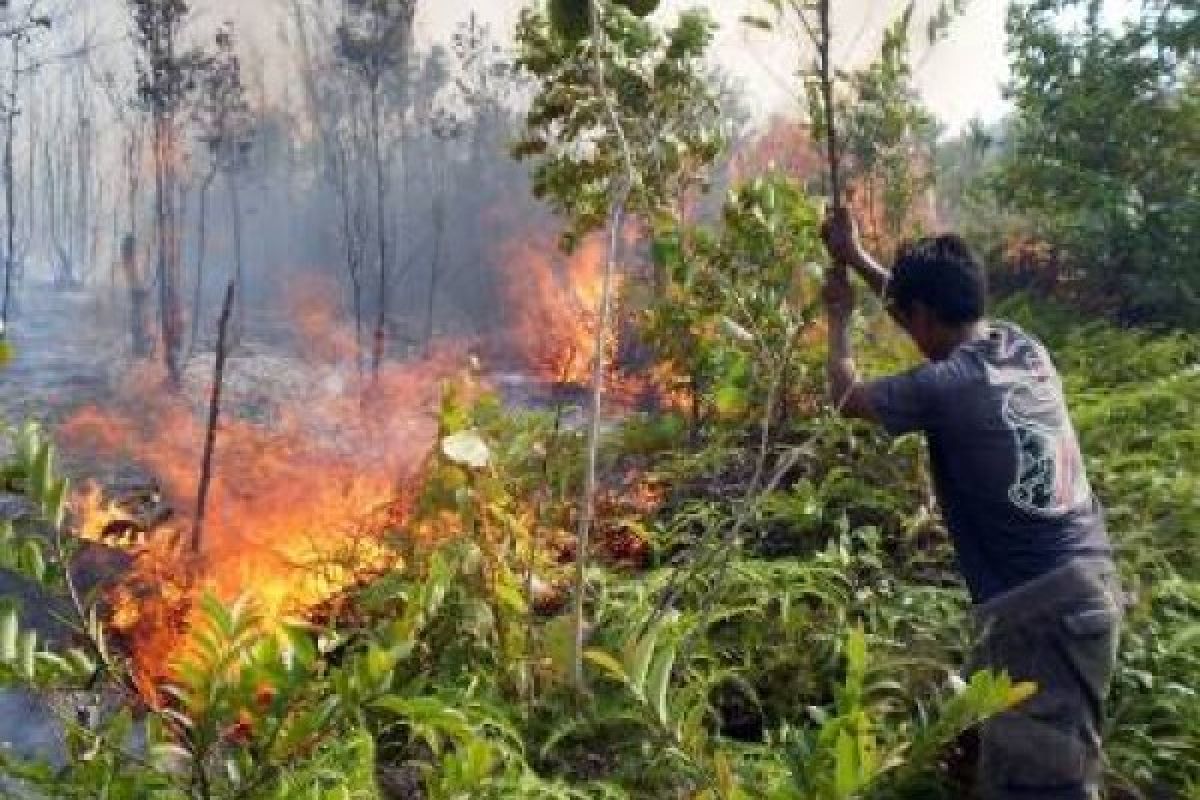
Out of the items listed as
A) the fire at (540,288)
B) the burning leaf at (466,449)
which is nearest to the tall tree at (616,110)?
the burning leaf at (466,449)

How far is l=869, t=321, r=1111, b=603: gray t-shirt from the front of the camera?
8.85ft

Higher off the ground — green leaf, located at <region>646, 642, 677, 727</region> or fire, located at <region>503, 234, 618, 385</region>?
fire, located at <region>503, 234, 618, 385</region>

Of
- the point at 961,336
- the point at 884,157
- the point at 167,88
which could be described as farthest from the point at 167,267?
the point at 961,336

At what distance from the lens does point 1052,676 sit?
8.95 feet

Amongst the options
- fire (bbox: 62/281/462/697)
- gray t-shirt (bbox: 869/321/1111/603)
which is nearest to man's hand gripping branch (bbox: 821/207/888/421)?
gray t-shirt (bbox: 869/321/1111/603)

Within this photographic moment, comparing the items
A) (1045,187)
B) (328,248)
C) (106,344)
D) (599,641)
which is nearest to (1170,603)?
(599,641)

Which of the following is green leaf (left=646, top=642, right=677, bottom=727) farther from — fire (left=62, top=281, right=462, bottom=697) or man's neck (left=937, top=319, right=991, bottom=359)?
man's neck (left=937, top=319, right=991, bottom=359)

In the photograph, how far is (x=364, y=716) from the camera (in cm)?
336

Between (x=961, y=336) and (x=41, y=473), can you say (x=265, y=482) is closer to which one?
(x=961, y=336)

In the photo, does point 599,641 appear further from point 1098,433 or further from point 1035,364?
point 1098,433

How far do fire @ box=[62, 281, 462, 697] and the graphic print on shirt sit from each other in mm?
1768

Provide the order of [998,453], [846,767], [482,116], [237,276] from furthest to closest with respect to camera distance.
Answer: [482,116] → [237,276] → [998,453] → [846,767]

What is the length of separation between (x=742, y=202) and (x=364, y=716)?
2.62 m

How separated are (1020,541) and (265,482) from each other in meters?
8.88
